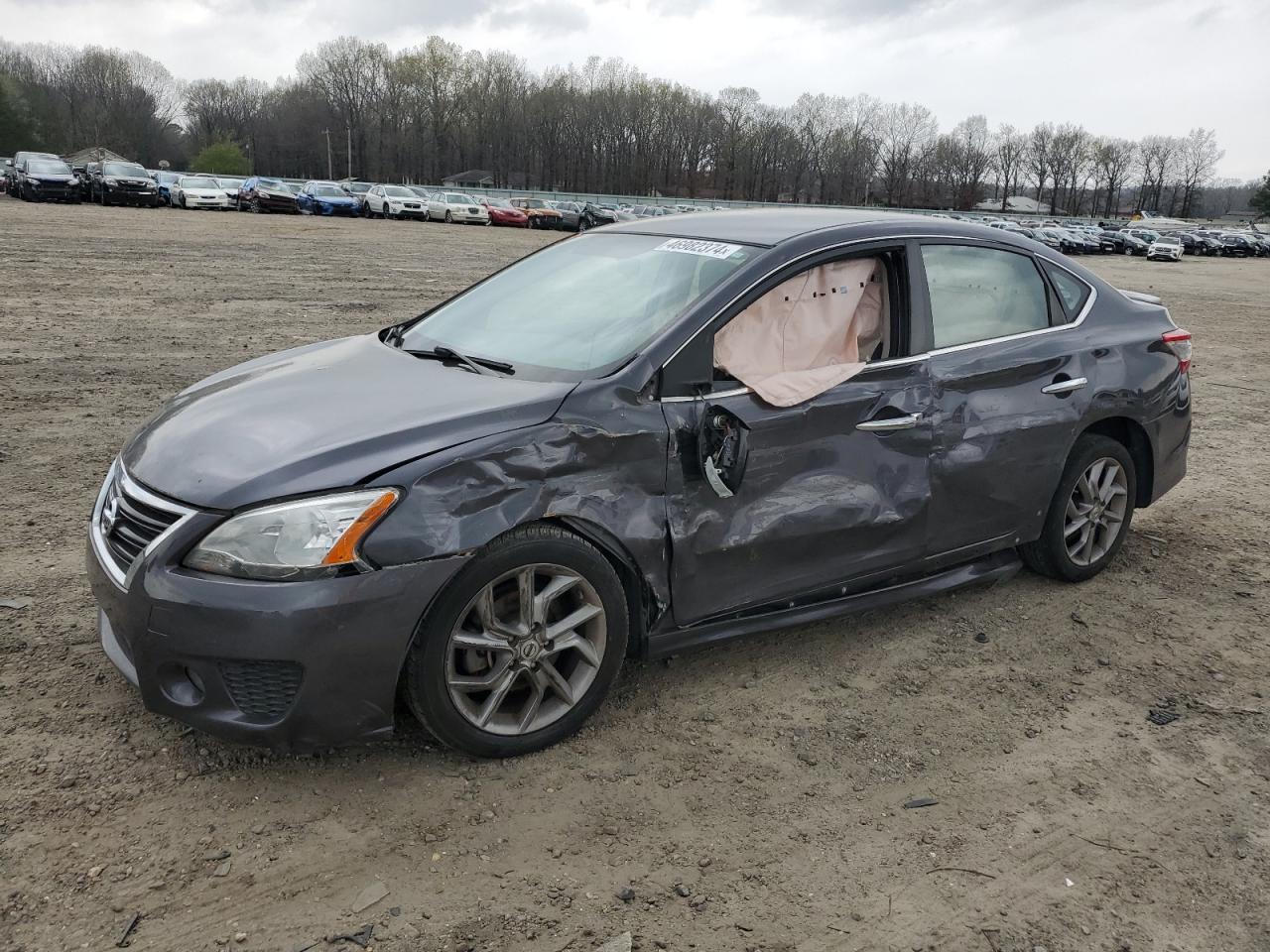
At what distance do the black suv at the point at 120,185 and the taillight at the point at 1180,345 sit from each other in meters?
41.3

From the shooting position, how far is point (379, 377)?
3523mm

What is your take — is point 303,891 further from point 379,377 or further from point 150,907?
point 379,377

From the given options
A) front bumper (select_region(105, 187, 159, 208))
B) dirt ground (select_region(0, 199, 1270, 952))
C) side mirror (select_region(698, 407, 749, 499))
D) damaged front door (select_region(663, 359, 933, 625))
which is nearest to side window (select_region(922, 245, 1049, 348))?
damaged front door (select_region(663, 359, 933, 625))

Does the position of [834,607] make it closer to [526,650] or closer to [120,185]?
[526,650]

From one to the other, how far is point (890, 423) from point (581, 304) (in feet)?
4.12

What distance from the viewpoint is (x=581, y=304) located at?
387 centimetres

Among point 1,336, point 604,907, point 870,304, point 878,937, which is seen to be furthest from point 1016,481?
point 1,336

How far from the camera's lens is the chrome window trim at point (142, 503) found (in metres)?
2.83

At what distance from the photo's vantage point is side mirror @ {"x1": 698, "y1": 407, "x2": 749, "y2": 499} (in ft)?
11.0

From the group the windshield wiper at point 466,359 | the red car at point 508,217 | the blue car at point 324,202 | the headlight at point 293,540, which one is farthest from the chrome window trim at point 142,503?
the red car at point 508,217

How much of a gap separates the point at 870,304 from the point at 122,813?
309 centimetres

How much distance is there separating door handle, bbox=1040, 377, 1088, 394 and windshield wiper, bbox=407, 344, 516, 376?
235 cm

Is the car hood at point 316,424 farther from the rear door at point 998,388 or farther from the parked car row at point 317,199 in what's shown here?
the parked car row at point 317,199

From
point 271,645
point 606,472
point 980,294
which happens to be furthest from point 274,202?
point 271,645
